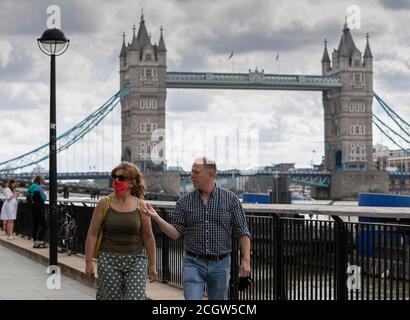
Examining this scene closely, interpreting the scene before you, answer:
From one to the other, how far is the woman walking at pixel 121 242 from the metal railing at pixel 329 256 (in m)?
1.35

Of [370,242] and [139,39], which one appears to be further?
[139,39]

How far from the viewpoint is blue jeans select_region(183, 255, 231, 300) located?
16.3 ft

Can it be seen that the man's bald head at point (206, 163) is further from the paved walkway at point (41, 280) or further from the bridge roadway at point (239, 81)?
the bridge roadway at point (239, 81)

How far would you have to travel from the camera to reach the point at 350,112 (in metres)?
105

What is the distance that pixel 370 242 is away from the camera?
5480 mm

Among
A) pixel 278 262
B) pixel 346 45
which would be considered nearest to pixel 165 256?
pixel 278 262

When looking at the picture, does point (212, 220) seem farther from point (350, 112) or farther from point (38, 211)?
point (350, 112)

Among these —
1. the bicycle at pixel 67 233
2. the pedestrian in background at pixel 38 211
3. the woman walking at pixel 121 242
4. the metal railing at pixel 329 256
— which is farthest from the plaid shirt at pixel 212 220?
the pedestrian in background at pixel 38 211

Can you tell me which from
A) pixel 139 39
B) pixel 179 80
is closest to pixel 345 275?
pixel 179 80

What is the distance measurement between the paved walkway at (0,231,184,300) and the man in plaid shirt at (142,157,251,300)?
93.9 inches

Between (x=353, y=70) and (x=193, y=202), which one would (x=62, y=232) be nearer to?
(x=193, y=202)

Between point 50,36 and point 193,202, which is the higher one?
point 50,36

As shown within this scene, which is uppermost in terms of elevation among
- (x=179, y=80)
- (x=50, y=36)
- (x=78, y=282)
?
(x=179, y=80)

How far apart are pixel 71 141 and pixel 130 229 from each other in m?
83.5
